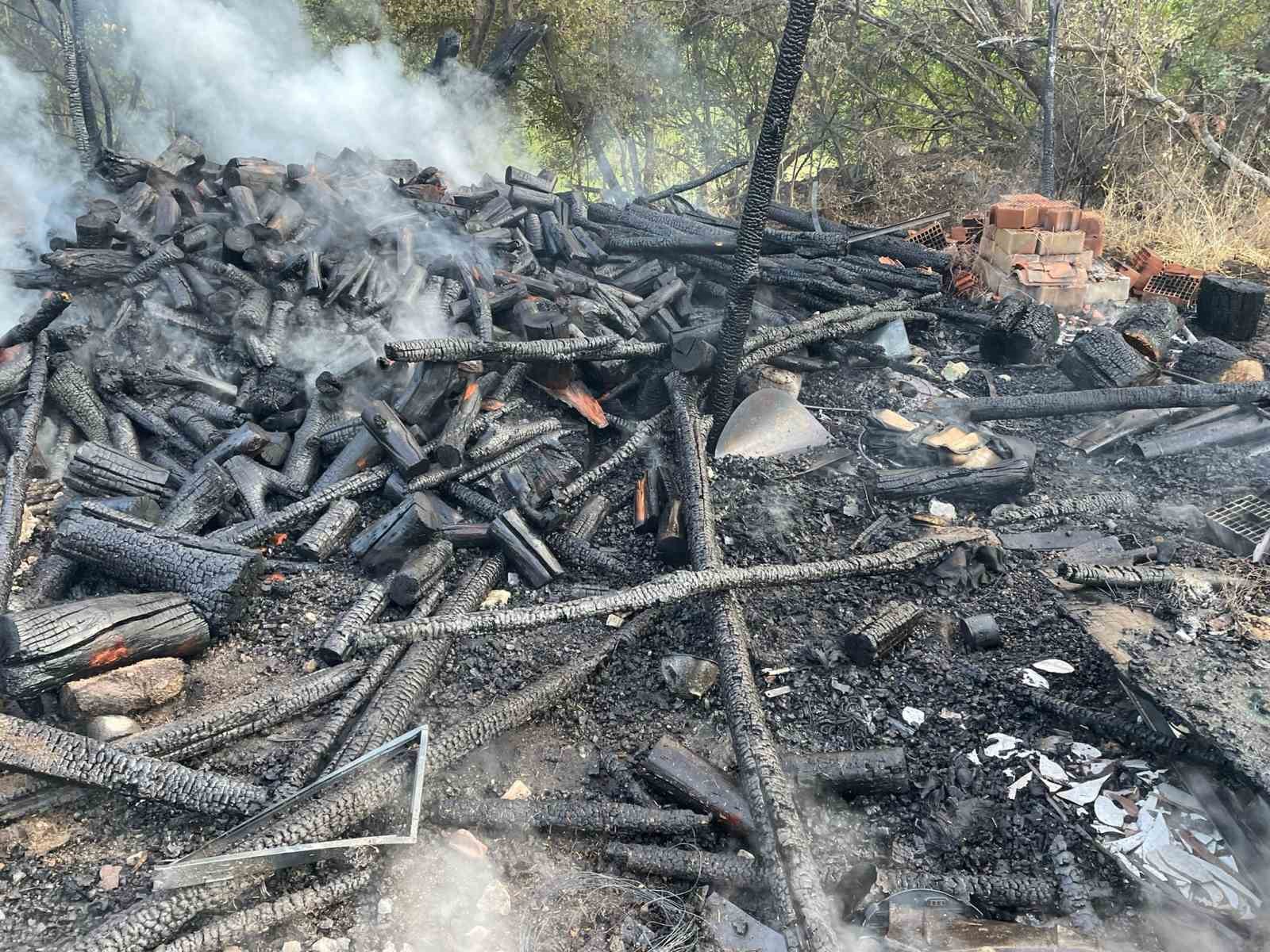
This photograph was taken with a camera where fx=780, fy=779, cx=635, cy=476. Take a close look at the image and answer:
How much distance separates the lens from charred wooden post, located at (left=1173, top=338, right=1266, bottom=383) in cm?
709

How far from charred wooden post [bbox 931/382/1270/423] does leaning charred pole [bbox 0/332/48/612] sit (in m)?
6.67

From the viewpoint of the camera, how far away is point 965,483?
560 cm

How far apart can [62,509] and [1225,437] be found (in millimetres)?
8484

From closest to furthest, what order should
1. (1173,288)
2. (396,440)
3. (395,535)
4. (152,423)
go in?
(395,535) → (396,440) → (152,423) → (1173,288)

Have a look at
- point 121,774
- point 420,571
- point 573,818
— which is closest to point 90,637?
point 121,774

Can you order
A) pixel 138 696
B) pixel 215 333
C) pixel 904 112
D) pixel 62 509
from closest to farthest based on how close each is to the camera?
pixel 138 696
pixel 62 509
pixel 215 333
pixel 904 112

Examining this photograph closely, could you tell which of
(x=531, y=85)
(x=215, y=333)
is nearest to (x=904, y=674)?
(x=215, y=333)

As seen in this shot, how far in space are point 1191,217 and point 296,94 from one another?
13059 millimetres

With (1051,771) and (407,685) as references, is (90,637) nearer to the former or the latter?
(407,685)

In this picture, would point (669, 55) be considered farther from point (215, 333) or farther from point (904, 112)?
point (215, 333)

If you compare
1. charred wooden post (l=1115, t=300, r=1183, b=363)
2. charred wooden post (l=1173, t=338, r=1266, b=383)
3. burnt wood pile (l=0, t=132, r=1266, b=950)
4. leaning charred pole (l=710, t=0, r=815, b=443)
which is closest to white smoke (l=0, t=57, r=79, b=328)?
burnt wood pile (l=0, t=132, r=1266, b=950)

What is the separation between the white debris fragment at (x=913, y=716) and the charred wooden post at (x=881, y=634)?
1.06 ft

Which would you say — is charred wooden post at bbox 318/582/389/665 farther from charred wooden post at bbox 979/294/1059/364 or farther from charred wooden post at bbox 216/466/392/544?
charred wooden post at bbox 979/294/1059/364

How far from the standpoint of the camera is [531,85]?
14883mm
